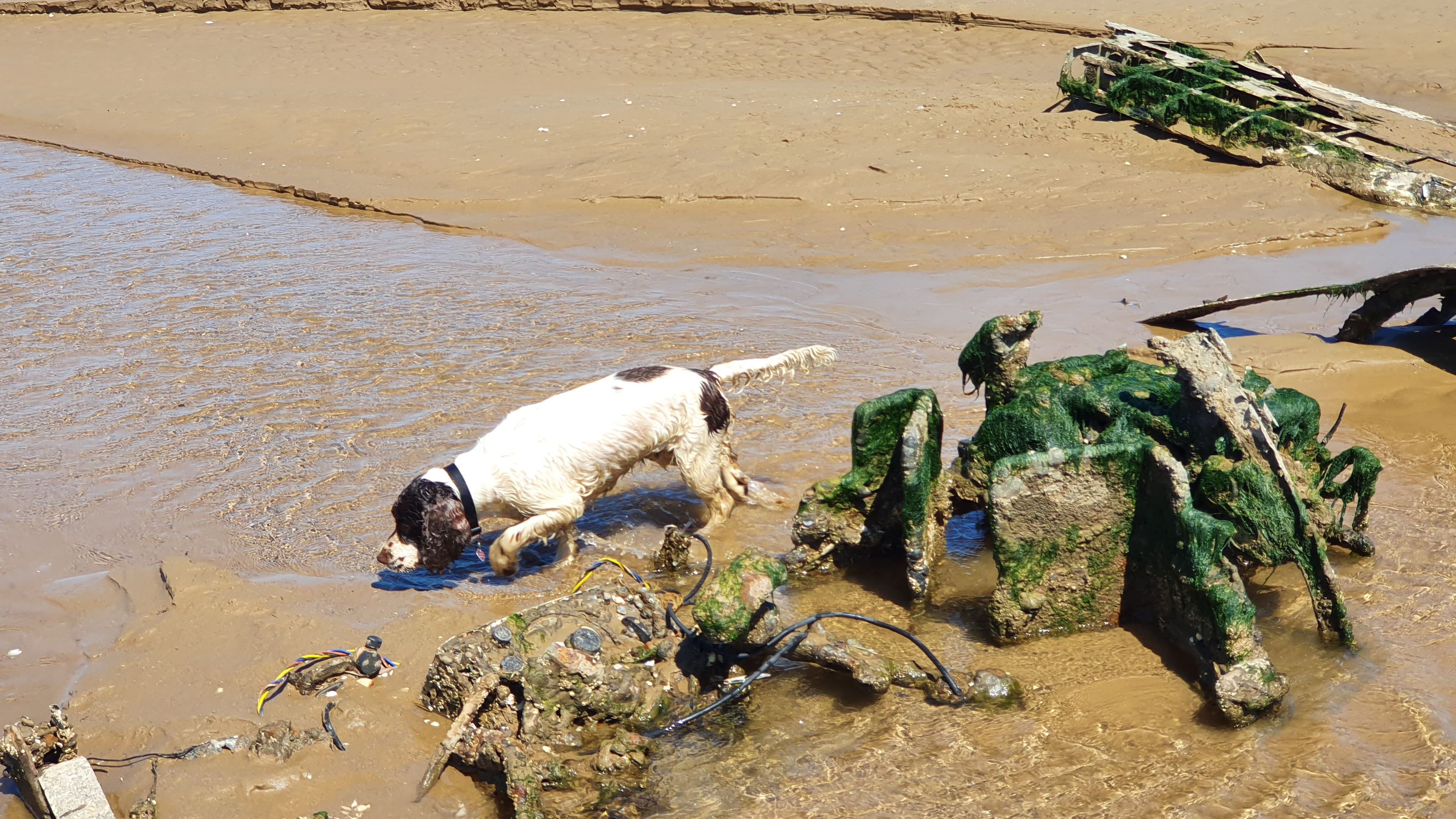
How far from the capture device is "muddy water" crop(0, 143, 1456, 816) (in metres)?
4.36

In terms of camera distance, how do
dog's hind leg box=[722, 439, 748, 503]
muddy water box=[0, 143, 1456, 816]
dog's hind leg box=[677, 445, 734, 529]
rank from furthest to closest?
dog's hind leg box=[722, 439, 748, 503] < dog's hind leg box=[677, 445, 734, 529] < muddy water box=[0, 143, 1456, 816]

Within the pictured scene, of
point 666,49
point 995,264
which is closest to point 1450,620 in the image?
point 995,264

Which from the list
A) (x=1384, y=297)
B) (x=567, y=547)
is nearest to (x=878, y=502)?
(x=567, y=547)

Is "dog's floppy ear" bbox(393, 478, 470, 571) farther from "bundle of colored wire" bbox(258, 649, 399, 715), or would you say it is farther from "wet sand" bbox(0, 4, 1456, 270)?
"wet sand" bbox(0, 4, 1456, 270)

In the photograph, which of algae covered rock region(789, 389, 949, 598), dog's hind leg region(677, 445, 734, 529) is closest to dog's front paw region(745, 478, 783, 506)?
dog's hind leg region(677, 445, 734, 529)

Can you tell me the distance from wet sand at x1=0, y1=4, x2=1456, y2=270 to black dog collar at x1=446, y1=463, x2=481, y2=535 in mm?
5874

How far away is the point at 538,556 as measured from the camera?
629 cm

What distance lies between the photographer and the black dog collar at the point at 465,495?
5.72 meters

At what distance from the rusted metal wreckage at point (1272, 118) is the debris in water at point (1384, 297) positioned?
4346 mm

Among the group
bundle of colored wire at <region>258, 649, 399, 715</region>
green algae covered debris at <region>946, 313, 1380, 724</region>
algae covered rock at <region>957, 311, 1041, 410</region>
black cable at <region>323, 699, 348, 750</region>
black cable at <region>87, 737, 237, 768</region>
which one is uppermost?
algae covered rock at <region>957, 311, 1041, 410</region>

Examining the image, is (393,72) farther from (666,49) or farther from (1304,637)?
(1304,637)

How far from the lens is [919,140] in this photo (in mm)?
13875

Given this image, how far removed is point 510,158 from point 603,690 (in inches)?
419

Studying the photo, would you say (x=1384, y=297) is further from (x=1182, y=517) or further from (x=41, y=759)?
(x=41, y=759)
